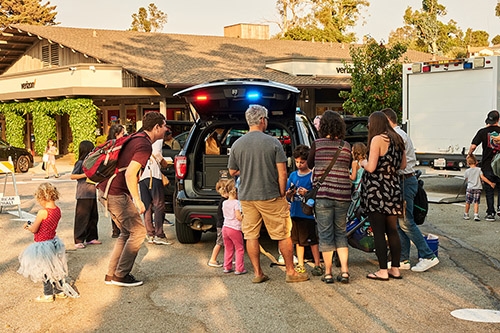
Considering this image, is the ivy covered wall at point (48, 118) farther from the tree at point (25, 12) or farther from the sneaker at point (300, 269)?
the tree at point (25, 12)

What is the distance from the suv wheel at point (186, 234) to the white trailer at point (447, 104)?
22.6 feet

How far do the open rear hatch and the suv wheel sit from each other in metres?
1.59

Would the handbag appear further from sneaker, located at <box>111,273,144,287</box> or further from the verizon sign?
the verizon sign

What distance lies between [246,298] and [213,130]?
306 centimetres

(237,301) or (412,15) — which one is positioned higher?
(412,15)

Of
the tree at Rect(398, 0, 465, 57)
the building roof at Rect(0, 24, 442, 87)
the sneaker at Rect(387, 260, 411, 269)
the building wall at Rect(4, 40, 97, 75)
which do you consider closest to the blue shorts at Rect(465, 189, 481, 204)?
the sneaker at Rect(387, 260, 411, 269)

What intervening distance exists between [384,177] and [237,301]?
196 centimetres

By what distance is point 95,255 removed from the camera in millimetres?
8578

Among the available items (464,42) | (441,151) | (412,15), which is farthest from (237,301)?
(464,42)

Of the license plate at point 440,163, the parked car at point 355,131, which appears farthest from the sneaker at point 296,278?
the license plate at point 440,163

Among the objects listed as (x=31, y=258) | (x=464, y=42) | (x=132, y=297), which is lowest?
(x=132, y=297)

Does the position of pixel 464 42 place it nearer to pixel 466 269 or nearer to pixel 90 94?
pixel 90 94

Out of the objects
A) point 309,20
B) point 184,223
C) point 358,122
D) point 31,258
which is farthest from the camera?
point 309,20

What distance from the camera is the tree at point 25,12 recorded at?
60.3m
